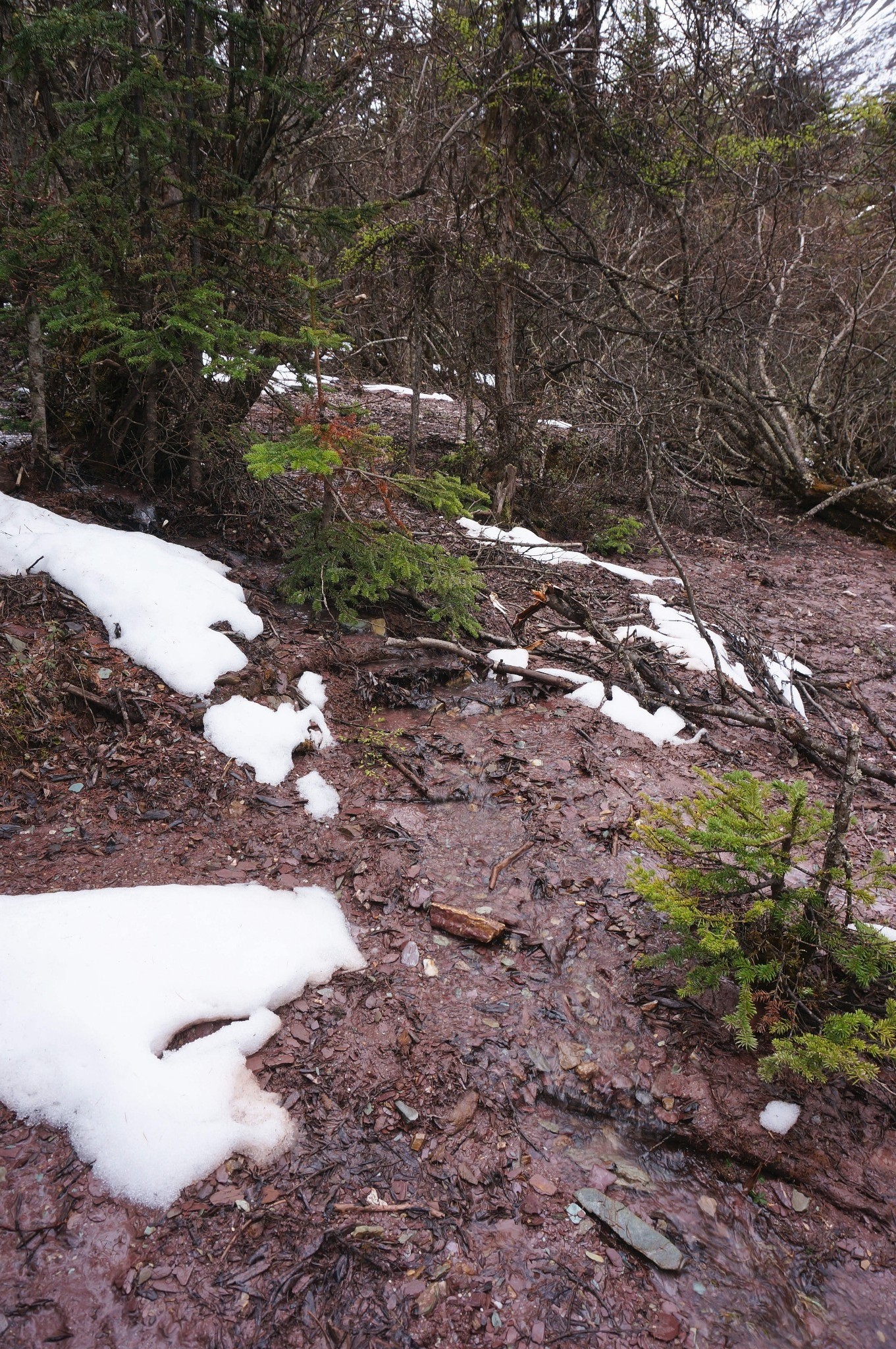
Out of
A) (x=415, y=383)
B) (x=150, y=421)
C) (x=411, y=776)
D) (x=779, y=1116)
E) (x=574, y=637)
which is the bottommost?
(x=779, y=1116)

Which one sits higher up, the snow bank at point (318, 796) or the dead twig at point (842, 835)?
the dead twig at point (842, 835)

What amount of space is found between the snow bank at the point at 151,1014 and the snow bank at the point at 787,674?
3925 mm

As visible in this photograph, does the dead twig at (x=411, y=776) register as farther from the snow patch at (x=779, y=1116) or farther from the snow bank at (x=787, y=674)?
the snow bank at (x=787, y=674)

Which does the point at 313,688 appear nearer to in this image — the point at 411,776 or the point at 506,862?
the point at 411,776

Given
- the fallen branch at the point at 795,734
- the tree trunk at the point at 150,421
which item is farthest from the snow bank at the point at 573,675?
the tree trunk at the point at 150,421

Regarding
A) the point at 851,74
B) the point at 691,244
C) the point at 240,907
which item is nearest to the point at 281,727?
the point at 240,907

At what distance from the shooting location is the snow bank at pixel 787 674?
5125 millimetres

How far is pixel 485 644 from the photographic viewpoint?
520 cm

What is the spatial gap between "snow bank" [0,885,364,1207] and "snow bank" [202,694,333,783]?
2.86 ft

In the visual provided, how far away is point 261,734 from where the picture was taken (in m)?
3.73

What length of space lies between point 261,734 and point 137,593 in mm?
1215

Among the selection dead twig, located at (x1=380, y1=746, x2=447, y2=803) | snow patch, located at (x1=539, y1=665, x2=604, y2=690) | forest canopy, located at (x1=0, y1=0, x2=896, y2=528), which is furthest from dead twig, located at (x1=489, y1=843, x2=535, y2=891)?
forest canopy, located at (x1=0, y1=0, x2=896, y2=528)

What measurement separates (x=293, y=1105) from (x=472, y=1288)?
0.75 metres

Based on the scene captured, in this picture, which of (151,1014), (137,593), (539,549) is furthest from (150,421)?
(151,1014)
